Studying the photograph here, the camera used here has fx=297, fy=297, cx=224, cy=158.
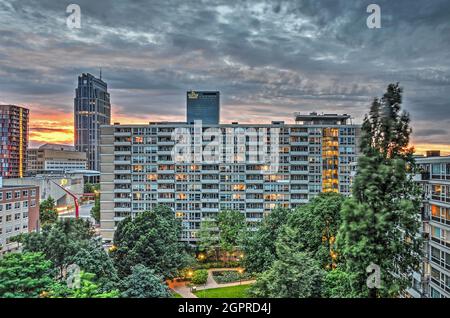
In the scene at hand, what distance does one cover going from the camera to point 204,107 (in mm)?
15414

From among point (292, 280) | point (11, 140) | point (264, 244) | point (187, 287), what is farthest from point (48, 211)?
point (292, 280)

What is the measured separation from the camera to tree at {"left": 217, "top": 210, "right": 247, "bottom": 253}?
11727 millimetres

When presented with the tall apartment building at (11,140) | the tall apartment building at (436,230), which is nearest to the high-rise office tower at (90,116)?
the tall apartment building at (11,140)

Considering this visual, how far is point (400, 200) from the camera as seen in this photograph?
3100mm

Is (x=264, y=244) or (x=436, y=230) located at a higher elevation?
(x=436, y=230)

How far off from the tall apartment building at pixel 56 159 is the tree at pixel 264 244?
1486 cm

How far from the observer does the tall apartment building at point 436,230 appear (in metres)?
5.60

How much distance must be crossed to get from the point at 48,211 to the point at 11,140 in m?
5.55

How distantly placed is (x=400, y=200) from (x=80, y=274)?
4.35m

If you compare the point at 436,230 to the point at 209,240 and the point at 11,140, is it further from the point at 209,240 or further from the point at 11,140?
the point at 11,140

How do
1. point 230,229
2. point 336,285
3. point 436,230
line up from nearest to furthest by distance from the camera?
point 336,285 < point 436,230 < point 230,229

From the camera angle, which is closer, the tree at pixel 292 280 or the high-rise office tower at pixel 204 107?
the tree at pixel 292 280

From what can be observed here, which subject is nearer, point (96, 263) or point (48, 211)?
point (96, 263)

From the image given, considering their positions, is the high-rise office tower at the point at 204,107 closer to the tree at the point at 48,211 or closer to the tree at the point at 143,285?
the tree at the point at 48,211
